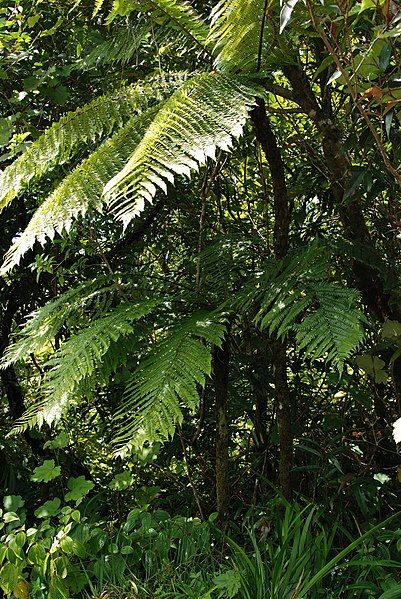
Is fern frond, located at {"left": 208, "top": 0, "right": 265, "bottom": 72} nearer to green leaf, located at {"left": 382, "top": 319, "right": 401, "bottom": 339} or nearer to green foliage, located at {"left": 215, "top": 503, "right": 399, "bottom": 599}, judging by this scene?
green leaf, located at {"left": 382, "top": 319, "right": 401, "bottom": 339}

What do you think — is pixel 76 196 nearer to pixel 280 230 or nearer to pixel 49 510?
pixel 280 230

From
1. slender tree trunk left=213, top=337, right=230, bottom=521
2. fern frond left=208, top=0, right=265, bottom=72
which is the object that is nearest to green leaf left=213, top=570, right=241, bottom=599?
slender tree trunk left=213, top=337, right=230, bottom=521

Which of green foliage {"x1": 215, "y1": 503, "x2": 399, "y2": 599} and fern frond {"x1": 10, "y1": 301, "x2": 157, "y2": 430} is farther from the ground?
fern frond {"x1": 10, "y1": 301, "x2": 157, "y2": 430}

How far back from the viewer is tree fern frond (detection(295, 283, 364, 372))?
1.43m

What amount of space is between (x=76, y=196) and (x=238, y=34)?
48 cm

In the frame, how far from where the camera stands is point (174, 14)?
162cm

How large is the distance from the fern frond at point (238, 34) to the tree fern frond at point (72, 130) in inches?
5.1

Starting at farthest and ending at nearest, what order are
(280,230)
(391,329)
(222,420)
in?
1. (222,420)
2. (280,230)
3. (391,329)

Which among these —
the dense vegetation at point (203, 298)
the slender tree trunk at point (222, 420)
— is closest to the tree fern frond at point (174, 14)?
the dense vegetation at point (203, 298)

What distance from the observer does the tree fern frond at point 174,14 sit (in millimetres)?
1582

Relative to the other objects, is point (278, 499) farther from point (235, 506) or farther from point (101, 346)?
point (101, 346)

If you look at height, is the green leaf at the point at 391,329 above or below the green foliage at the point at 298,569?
above

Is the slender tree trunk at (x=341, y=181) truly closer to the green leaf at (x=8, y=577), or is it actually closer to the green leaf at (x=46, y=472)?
the green leaf at (x=46, y=472)

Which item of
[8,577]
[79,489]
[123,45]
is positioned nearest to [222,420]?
[79,489]
